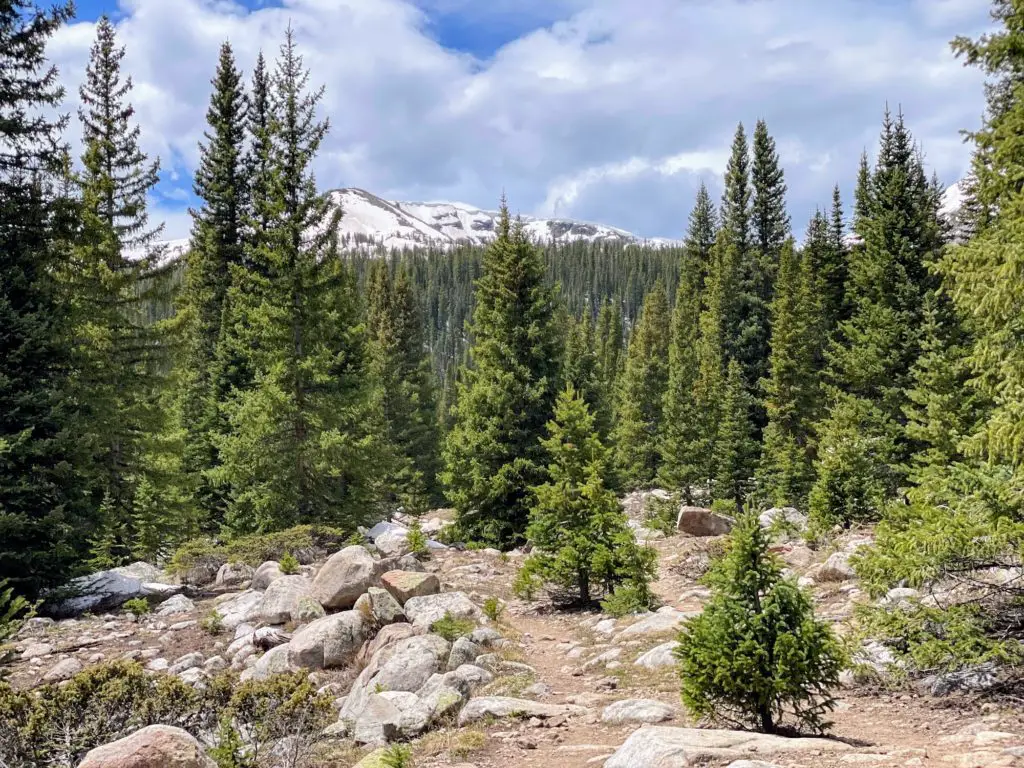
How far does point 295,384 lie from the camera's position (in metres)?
19.7

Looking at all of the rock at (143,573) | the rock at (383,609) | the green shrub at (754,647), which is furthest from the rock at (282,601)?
the green shrub at (754,647)

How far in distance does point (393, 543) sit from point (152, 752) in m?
13.9

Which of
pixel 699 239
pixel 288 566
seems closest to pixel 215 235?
pixel 288 566

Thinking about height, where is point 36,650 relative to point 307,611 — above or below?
below

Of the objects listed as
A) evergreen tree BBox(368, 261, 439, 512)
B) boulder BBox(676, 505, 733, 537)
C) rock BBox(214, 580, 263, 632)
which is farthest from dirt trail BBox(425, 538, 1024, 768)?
evergreen tree BBox(368, 261, 439, 512)

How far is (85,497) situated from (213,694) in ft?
32.5

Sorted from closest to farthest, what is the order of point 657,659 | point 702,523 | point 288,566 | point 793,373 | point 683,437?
point 657,659 → point 288,566 → point 702,523 → point 683,437 → point 793,373

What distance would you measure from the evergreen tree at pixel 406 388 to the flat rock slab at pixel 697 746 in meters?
33.0

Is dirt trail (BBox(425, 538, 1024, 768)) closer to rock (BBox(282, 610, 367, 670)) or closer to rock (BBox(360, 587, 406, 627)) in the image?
rock (BBox(360, 587, 406, 627))

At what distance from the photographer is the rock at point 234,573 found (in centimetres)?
1526

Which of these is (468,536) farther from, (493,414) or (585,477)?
(585,477)

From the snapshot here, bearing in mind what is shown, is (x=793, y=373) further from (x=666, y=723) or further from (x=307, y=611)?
(x=666, y=723)

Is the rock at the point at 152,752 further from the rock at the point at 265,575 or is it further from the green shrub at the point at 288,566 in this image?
the rock at the point at 265,575

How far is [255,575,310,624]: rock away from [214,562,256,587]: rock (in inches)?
134
